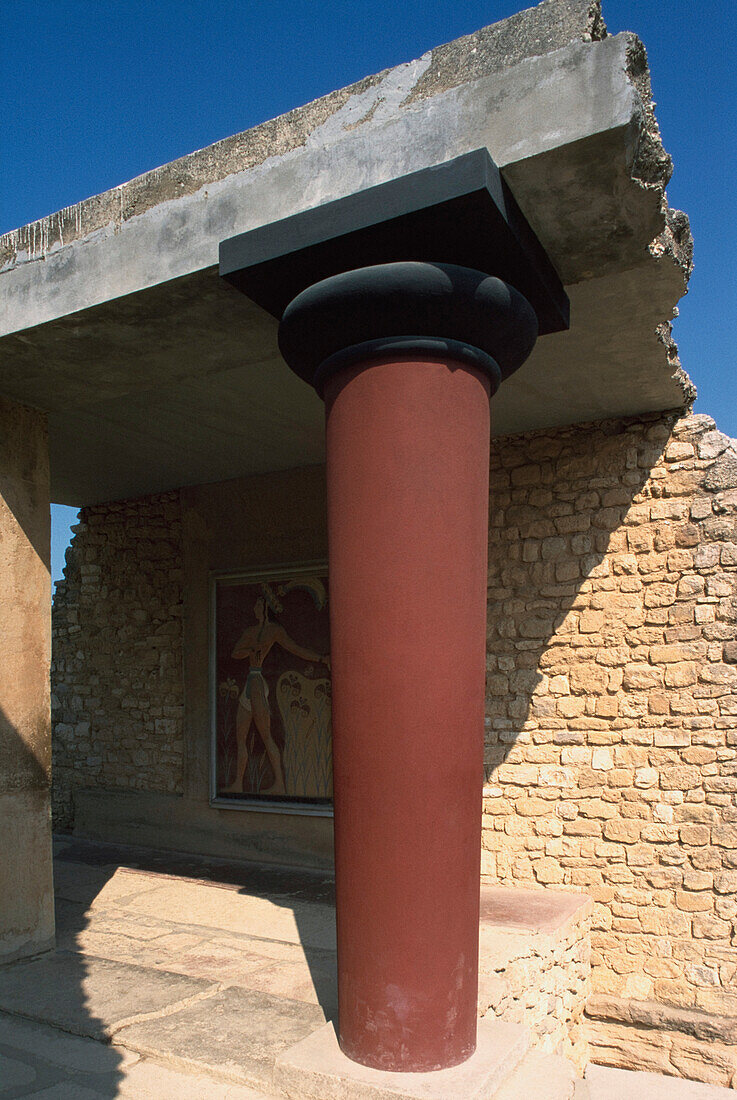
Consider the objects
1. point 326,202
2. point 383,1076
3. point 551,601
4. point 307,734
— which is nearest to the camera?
point 383,1076

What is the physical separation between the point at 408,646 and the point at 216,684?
4.82 metres

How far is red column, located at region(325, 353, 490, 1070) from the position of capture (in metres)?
2.52

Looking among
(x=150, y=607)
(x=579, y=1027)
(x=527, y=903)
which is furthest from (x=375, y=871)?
(x=150, y=607)

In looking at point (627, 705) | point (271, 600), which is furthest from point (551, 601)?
point (271, 600)

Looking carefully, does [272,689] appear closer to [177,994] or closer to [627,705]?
[627,705]

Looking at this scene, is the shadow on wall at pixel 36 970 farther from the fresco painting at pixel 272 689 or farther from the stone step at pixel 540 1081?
the fresco painting at pixel 272 689

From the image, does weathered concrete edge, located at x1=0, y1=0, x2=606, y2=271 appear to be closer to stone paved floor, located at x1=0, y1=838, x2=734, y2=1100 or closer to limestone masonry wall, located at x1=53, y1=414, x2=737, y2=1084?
limestone masonry wall, located at x1=53, y1=414, x2=737, y2=1084

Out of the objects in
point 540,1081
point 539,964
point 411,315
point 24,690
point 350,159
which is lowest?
point 539,964

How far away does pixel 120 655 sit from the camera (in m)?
7.75

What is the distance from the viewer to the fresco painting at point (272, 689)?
6520mm

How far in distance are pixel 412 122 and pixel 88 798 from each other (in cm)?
663

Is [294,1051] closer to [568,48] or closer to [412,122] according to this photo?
[412,122]

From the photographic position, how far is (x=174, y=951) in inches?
165

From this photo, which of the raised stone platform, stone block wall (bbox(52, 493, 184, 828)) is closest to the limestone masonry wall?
the raised stone platform
